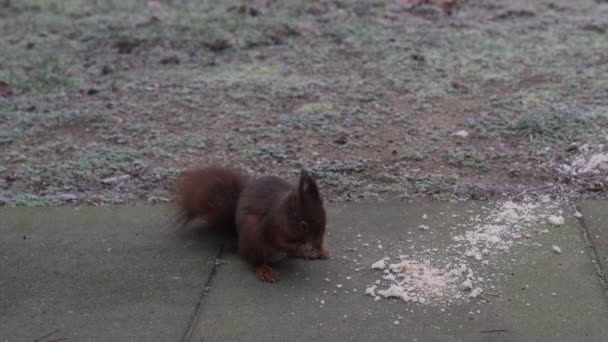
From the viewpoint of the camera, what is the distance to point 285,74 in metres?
6.51

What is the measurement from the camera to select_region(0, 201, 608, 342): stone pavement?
10.4ft

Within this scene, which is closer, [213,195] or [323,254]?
[323,254]

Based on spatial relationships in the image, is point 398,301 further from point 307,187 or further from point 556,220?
point 556,220

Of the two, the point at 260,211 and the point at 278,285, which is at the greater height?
the point at 260,211

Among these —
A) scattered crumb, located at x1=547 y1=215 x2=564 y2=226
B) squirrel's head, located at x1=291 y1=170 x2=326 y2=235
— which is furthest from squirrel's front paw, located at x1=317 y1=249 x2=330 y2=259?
scattered crumb, located at x1=547 y1=215 x2=564 y2=226

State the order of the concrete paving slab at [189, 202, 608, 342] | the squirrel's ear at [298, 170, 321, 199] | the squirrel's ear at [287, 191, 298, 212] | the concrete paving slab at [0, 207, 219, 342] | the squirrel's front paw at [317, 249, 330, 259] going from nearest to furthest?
the concrete paving slab at [189, 202, 608, 342] < the concrete paving slab at [0, 207, 219, 342] < the squirrel's ear at [298, 170, 321, 199] < the squirrel's ear at [287, 191, 298, 212] < the squirrel's front paw at [317, 249, 330, 259]

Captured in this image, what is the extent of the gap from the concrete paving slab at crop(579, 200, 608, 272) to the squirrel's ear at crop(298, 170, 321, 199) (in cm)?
131

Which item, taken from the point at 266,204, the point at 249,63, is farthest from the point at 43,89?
the point at 266,204

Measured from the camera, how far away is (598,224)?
12.8ft

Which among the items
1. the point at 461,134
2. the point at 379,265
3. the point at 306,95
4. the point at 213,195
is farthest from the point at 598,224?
the point at 306,95

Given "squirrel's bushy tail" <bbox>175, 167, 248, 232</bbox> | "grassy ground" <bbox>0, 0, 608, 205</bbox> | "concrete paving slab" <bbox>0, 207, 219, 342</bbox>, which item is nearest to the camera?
"concrete paving slab" <bbox>0, 207, 219, 342</bbox>

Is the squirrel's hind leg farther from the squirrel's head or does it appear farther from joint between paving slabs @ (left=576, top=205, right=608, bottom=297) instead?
joint between paving slabs @ (left=576, top=205, right=608, bottom=297)

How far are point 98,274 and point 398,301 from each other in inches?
54.0

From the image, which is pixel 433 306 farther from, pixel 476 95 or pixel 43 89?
pixel 43 89
